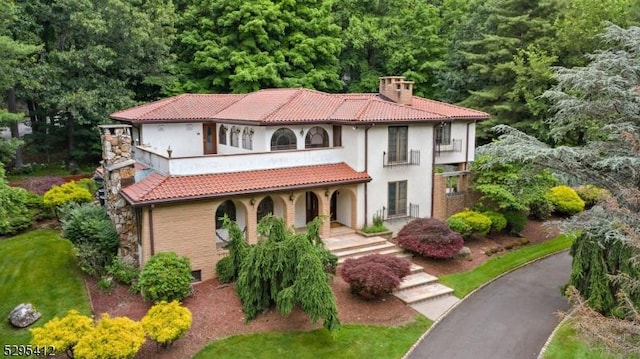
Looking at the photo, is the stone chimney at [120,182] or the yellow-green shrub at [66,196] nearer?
the stone chimney at [120,182]

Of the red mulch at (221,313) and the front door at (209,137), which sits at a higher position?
the front door at (209,137)

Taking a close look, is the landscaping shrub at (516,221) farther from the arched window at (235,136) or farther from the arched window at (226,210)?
the arched window at (235,136)

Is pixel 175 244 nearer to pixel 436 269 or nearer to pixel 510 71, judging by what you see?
pixel 436 269

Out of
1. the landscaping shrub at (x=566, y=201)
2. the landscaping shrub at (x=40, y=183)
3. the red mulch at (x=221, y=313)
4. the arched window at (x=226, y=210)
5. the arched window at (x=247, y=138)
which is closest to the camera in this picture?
the red mulch at (x=221, y=313)

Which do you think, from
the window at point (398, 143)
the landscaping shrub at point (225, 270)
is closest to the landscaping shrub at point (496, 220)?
the window at point (398, 143)

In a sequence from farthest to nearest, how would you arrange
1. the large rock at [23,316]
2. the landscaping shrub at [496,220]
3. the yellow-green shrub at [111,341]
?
the landscaping shrub at [496,220] → the large rock at [23,316] → the yellow-green shrub at [111,341]

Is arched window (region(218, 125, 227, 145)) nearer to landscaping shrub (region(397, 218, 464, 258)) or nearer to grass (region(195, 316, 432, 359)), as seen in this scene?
landscaping shrub (region(397, 218, 464, 258))
